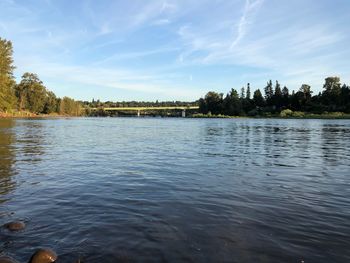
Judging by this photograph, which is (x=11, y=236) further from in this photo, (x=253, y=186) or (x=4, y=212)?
(x=253, y=186)

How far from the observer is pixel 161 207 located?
11.6m

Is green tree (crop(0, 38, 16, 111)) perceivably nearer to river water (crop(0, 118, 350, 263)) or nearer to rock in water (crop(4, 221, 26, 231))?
river water (crop(0, 118, 350, 263))

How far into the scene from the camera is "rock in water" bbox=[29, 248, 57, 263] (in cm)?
715

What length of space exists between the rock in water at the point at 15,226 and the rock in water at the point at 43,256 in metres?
2.16

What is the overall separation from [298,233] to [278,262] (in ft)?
6.95

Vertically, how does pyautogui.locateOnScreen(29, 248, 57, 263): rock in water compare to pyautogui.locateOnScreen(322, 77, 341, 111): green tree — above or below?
below

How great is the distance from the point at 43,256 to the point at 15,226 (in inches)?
102

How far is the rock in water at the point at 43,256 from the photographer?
7.15 m

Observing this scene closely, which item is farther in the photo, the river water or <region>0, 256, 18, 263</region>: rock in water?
the river water

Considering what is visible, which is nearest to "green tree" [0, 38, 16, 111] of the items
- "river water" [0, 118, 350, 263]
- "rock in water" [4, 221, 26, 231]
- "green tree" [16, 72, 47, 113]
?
"green tree" [16, 72, 47, 113]

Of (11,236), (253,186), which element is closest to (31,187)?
(11,236)

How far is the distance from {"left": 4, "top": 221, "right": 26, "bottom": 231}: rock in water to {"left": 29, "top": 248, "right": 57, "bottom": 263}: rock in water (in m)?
2.16

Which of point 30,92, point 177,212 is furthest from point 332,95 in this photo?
point 177,212

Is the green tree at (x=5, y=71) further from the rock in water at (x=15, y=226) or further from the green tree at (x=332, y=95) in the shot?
the green tree at (x=332, y=95)
